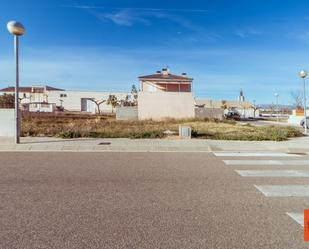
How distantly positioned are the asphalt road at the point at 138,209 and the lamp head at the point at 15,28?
634cm

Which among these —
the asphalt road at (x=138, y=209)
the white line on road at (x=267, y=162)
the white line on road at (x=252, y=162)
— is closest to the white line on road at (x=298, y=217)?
the asphalt road at (x=138, y=209)

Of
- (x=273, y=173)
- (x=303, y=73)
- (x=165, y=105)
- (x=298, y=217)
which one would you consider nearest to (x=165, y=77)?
(x=165, y=105)

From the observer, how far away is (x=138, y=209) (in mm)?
4441

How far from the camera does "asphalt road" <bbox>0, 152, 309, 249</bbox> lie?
11.3 ft

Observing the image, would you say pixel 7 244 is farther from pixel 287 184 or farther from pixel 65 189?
pixel 287 184

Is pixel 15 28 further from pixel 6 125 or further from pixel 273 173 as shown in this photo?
pixel 273 173

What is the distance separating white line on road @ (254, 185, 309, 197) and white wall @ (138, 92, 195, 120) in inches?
1007

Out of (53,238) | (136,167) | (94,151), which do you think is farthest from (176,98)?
(53,238)

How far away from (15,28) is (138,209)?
393 inches

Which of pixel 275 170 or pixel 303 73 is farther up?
pixel 303 73

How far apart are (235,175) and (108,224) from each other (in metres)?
3.83

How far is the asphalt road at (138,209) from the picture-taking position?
3.44 metres

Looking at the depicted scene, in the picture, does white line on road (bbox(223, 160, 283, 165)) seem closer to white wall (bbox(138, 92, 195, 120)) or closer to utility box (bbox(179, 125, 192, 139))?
utility box (bbox(179, 125, 192, 139))

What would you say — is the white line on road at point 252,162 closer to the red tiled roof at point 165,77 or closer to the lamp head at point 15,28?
the lamp head at point 15,28
